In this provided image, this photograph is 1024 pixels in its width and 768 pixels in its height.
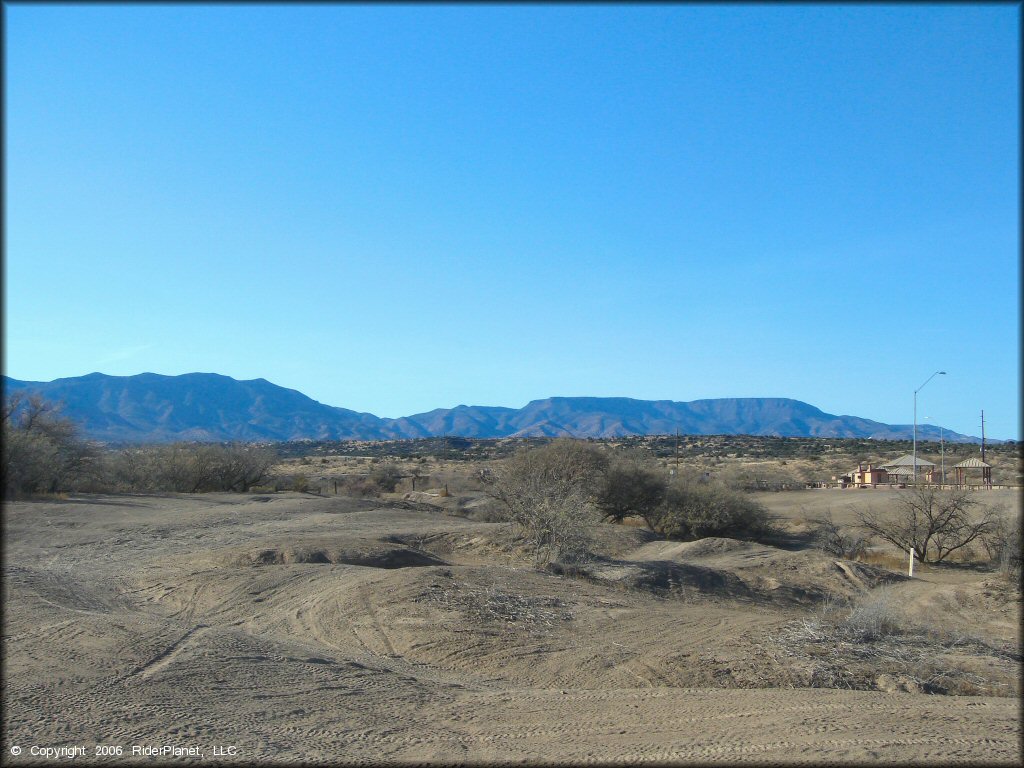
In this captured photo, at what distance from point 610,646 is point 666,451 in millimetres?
85125

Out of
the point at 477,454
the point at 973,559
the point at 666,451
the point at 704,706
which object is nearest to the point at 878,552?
the point at 973,559

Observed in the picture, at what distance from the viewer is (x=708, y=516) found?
36562mm

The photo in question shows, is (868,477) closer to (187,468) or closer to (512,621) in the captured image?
(187,468)

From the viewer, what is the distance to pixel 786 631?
45.3ft

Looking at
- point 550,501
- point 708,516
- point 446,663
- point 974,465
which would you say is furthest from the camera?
point 974,465

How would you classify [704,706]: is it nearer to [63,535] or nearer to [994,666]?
[994,666]

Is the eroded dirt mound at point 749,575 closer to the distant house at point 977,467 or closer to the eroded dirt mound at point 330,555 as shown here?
the eroded dirt mound at point 330,555

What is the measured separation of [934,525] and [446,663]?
24573 millimetres

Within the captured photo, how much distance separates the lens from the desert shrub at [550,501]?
73.7 feet

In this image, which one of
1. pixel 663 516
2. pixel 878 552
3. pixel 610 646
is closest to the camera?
pixel 610 646

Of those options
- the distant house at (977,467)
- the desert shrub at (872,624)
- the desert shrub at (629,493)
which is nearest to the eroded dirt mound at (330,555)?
the desert shrub at (872,624)

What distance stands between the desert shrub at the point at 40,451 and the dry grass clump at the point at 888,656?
35423 millimetres

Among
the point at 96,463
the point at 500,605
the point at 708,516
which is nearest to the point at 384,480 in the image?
the point at 96,463

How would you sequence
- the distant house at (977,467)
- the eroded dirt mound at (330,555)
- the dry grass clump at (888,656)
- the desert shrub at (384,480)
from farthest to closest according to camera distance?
the desert shrub at (384,480) < the distant house at (977,467) < the eroded dirt mound at (330,555) < the dry grass clump at (888,656)
